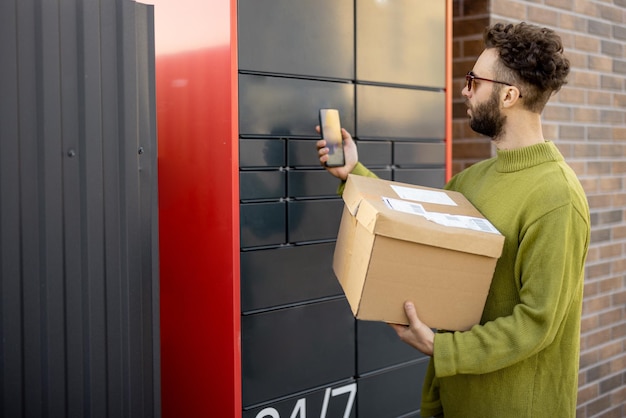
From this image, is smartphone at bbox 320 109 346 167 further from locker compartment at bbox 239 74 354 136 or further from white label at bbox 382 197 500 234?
A: white label at bbox 382 197 500 234

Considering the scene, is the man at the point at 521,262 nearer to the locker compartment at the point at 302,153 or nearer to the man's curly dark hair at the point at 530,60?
the man's curly dark hair at the point at 530,60

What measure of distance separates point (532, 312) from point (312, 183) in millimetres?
1001

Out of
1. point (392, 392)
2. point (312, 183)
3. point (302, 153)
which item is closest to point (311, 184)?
point (312, 183)

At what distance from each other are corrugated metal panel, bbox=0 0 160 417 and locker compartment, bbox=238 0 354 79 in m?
0.52

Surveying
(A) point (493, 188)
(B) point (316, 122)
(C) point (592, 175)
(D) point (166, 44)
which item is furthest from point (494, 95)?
(C) point (592, 175)

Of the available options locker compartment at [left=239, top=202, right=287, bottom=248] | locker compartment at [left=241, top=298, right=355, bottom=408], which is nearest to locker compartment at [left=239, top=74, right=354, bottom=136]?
Answer: locker compartment at [left=239, top=202, right=287, bottom=248]

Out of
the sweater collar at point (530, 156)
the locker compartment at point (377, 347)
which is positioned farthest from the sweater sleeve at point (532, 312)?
the locker compartment at point (377, 347)

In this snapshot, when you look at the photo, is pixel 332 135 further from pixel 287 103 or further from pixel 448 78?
pixel 448 78

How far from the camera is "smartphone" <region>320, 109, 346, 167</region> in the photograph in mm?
2492

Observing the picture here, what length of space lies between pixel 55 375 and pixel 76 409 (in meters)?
0.11

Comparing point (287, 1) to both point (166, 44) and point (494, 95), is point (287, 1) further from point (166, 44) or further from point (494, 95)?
point (494, 95)

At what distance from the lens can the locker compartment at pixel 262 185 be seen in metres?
2.46

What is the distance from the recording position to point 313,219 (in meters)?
2.69

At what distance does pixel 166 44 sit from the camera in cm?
266
